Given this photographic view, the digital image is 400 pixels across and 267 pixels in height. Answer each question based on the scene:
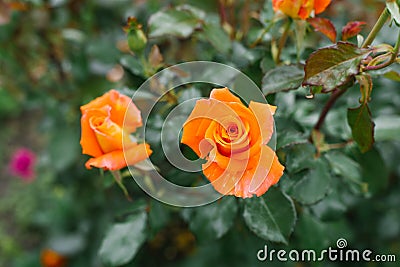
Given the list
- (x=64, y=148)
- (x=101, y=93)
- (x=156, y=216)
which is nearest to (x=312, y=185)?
(x=156, y=216)

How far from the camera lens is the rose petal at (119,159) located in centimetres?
55

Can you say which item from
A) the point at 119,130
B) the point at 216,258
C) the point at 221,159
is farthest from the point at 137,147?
the point at 216,258

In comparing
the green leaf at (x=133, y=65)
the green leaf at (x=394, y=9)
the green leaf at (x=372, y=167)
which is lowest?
the green leaf at (x=372, y=167)

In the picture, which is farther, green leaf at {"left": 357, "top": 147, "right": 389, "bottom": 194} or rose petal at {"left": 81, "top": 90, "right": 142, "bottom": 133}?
green leaf at {"left": 357, "top": 147, "right": 389, "bottom": 194}

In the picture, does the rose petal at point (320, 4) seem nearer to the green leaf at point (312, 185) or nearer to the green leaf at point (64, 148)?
the green leaf at point (312, 185)

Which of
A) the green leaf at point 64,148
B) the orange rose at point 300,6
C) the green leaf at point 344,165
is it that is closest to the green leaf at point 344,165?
the green leaf at point 344,165

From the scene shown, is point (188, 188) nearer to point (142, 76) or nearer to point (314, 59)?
point (142, 76)

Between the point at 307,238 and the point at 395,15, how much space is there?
0.45m

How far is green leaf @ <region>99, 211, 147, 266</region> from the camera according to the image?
69 centimetres

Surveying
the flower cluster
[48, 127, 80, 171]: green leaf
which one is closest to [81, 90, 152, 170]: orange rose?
the flower cluster

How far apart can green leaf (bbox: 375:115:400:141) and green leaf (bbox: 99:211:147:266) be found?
1.42 ft

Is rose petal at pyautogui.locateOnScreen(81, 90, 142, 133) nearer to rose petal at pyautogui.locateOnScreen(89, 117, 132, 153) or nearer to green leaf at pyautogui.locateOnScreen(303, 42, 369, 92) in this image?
rose petal at pyautogui.locateOnScreen(89, 117, 132, 153)

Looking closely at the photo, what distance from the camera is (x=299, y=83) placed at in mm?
568

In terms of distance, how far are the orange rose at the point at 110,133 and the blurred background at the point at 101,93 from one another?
0.18 metres
